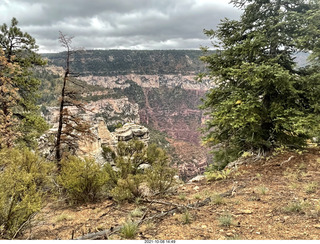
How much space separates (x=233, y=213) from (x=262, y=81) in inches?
201

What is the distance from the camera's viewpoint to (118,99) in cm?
13375

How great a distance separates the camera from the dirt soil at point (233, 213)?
4.01 m

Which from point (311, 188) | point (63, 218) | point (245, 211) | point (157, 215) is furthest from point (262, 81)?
point (63, 218)

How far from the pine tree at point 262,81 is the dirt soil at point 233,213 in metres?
1.73

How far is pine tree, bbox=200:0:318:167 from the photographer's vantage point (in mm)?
7816

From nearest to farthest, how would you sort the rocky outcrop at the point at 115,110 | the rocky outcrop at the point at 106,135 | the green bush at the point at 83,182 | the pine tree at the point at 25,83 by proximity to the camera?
the green bush at the point at 83,182 < the pine tree at the point at 25,83 < the rocky outcrop at the point at 106,135 < the rocky outcrop at the point at 115,110

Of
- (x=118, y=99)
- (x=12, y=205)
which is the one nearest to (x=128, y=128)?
(x=12, y=205)

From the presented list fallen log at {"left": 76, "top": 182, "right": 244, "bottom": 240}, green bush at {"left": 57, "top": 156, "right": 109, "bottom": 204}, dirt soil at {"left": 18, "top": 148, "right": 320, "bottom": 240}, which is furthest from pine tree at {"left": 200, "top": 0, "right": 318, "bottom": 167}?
green bush at {"left": 57, "top": 156, "right": 109, "bottom": 204}

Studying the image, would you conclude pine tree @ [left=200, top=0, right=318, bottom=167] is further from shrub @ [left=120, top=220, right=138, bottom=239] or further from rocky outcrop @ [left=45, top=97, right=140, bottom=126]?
rocky outcrop @ [left=45, top=97, right=140, bottom=126]

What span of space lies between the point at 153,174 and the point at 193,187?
211 centimetres

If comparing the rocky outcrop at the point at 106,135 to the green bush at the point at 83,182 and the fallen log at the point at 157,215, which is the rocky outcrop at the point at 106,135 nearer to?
the green bush at the point at 83,182

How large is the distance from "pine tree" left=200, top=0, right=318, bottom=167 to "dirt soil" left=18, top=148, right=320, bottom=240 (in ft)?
5.68

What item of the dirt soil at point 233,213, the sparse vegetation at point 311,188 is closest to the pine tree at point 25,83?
the dirt soil at point 233,213

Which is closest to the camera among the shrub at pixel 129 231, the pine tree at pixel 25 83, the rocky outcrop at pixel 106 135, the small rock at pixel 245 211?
the shrub at pixel 129 231
